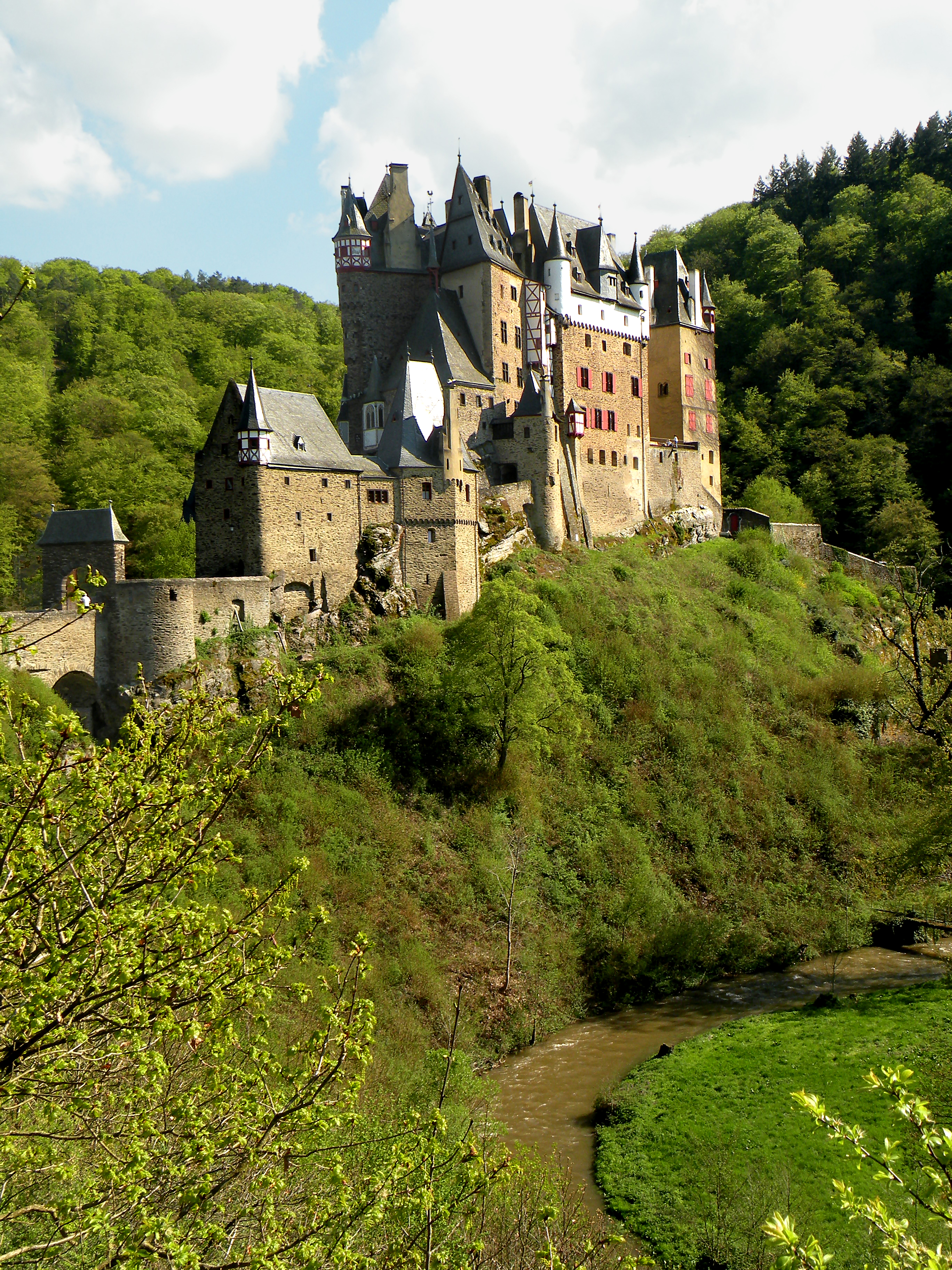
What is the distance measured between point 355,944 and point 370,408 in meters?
33.0

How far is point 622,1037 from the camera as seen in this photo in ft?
82.6

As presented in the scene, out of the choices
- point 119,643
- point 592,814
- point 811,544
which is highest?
point 811,544

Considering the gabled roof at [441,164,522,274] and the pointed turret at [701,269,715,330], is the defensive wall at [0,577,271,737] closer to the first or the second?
the gabled roof at [441,164,522,274]

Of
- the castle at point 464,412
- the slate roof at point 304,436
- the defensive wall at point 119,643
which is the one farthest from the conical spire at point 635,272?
the defensive wall at point 119,643

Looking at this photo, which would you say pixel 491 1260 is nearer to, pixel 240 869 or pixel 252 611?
pixel 240 869

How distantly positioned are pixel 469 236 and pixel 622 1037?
32258 mm

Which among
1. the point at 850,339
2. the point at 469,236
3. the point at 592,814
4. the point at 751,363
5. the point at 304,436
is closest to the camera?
the point at 592,814

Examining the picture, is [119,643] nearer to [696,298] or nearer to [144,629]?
[144,629]

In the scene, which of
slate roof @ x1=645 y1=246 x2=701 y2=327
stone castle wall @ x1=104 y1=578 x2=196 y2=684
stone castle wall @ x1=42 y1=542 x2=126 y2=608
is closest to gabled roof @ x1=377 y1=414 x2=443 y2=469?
stone castle wall @ x1=104 y1=578 x2=196 y2=684

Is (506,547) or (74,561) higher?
(506,547)

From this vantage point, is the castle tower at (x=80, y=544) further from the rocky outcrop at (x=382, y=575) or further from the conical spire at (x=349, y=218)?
the conical spire at (x=349, y=218)

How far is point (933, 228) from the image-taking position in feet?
217

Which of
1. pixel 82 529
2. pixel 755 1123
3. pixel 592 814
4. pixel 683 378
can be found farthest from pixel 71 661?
pixel 683 378

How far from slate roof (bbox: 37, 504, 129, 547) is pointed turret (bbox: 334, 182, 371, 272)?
19788 millimetres
